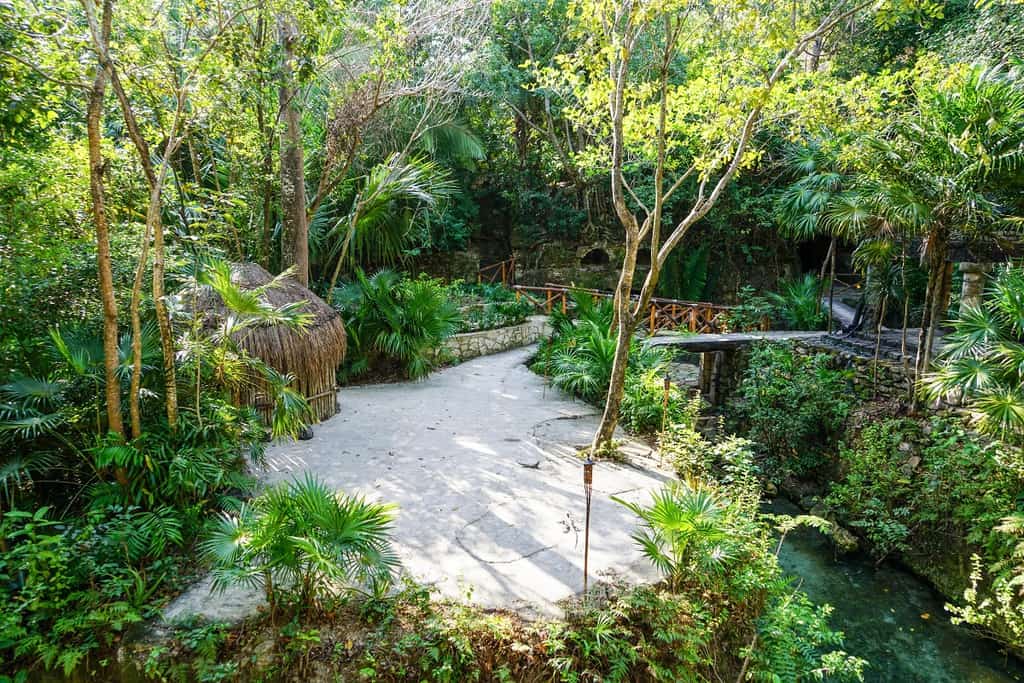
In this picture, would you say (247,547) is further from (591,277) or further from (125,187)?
(591,277)

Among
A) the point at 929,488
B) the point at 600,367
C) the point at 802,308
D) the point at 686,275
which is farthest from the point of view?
the point at 686,275

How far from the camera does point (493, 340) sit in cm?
1163

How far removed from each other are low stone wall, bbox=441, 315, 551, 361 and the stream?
629cm

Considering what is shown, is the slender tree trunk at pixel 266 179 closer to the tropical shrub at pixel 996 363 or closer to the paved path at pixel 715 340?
the paved path at pixel 715 340

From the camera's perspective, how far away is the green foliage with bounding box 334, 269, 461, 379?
8.74 m

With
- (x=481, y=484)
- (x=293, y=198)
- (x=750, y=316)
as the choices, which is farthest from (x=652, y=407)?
(x=750, y=316)

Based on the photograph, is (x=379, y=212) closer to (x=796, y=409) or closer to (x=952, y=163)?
(x=796, y=409)

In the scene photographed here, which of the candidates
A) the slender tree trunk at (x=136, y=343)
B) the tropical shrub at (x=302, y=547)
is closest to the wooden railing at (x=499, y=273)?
the slender tree trunk at (x=136, y=343)

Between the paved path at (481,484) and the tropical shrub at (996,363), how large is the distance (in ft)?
9.73

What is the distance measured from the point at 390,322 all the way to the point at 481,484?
424 cm

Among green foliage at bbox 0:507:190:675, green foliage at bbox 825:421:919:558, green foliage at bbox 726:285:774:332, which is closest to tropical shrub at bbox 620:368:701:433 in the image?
green foliage at bbox 825:421:919:558

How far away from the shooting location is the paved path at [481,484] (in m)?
3.65

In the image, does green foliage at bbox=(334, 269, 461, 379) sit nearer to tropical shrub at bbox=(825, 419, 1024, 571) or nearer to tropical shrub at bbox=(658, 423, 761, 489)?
tropical shrub at bbox=(658, 423, 761, 489)

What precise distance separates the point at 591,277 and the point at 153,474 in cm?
1444
